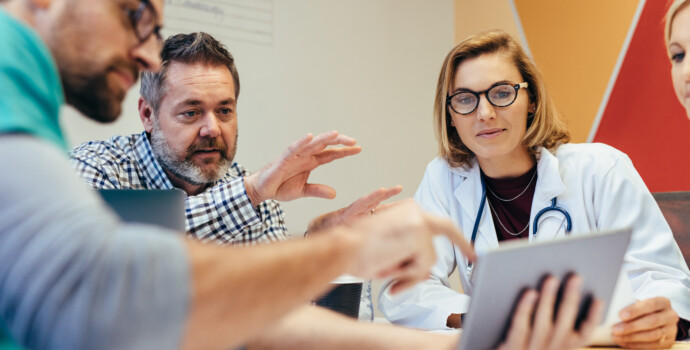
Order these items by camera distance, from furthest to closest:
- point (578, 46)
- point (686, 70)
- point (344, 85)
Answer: point (344, 85)
point (578, 46)
point (686, 70)

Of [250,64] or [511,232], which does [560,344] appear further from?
[250,64]

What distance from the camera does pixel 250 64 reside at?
9.78 ft

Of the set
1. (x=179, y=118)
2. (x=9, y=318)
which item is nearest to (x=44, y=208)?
(x=9, y=318)

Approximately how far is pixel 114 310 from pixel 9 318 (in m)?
0.09

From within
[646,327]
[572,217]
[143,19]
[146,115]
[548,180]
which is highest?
[143,19]

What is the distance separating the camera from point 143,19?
0.76m

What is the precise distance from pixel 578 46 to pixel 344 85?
1.28 metres

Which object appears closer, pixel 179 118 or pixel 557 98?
pixel 179 118

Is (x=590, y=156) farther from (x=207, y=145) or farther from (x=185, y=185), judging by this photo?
(x=185, y=185)

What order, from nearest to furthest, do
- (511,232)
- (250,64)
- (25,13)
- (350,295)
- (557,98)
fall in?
(25,13) < (350,295) < (511,232) < (250,64) < (557,98)

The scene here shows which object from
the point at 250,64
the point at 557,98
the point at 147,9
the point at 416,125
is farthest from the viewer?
the point at 416,125

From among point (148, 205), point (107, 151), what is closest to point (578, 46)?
point (107, 151)

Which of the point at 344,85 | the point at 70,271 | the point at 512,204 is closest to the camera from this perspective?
the point at 70,271

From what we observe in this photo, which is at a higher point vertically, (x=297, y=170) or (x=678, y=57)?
(x=678, y=57)
